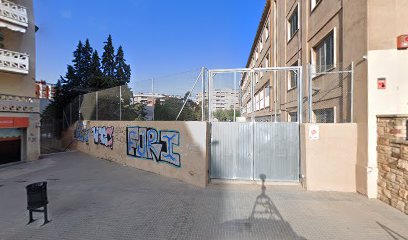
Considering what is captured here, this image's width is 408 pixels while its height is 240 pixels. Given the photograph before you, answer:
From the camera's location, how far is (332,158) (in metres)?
7.72

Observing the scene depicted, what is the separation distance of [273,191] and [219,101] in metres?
3.75

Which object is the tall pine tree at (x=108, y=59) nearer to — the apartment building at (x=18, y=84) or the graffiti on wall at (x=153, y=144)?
the apartment building at (x=18, y=84)

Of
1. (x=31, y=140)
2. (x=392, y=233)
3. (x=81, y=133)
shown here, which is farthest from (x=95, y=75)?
(x=392, y=233)

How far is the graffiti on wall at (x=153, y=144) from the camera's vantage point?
9.59m

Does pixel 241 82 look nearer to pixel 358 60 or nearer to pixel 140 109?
pixel 358 60

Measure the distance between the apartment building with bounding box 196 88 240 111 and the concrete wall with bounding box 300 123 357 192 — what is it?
9.20ft

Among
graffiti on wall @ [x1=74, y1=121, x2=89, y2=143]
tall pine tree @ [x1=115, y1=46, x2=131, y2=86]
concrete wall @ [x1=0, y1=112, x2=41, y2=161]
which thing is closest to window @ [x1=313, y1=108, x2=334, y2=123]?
graffiti on wall @ [x1=74, y1=121, x2=89, y2=143]

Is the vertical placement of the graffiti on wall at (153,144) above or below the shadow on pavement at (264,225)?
above

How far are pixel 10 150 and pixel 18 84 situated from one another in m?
3.74

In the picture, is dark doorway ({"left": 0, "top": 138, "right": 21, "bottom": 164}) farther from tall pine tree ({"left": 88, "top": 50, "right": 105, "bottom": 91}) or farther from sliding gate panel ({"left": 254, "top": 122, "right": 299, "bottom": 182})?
tall pine tree ({"left": 88, "top": 50, "right": 105, "bottom": 91})

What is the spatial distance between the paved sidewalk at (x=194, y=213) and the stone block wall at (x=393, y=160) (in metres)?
0.32

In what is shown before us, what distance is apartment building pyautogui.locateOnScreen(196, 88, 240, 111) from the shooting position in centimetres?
950

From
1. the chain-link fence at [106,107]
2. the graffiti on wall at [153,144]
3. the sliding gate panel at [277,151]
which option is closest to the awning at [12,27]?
the chain-link fence at [106,107]

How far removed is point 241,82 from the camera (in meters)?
9.75
